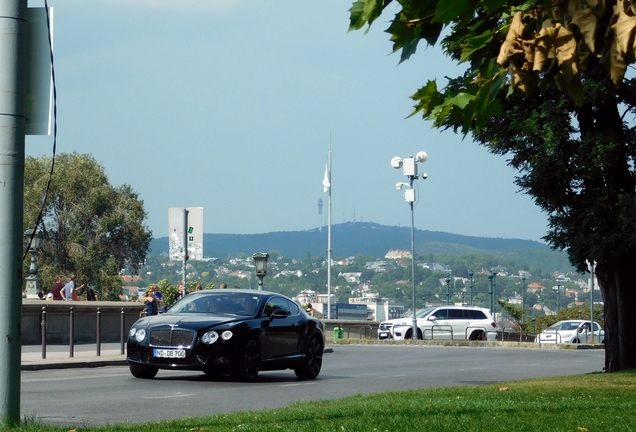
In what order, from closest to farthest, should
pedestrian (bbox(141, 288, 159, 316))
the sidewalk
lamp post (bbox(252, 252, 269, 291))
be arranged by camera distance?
1. the sidewalk
2. pedestrian (bbox(141, 288, 159, 316))
3. lamp post (bbox(252, 252, 269, 291))

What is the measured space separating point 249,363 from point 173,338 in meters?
1.40

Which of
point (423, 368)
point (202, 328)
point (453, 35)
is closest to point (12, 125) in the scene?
point (453, 35)

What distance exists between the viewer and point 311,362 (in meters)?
20.0

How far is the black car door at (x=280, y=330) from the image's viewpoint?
1897 centimetres

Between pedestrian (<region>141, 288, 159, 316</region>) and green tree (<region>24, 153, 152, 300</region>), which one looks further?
green tree (<region>24, 153, 152, 300</region>)

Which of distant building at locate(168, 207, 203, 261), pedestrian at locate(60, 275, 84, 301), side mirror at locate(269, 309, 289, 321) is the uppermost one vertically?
distant building at locate(168, 207, 203, 261)

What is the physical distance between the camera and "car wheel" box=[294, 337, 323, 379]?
1988cm

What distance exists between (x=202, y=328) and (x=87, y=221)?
64555 mm

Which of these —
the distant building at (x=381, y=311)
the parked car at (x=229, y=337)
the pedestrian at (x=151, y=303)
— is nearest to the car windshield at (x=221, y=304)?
the parked car at (x=229, y=337)

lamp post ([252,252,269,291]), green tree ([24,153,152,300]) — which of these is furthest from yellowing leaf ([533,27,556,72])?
green tree ([24,153,152,300])

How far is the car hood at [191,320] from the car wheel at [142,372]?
0.82 m

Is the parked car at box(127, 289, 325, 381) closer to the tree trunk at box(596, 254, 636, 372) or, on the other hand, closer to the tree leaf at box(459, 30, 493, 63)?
the tree trunk at box(596, 254, 636, 372)

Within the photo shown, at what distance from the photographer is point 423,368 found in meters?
25.0

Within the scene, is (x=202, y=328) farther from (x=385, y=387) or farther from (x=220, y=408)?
(x=220, y=408)
